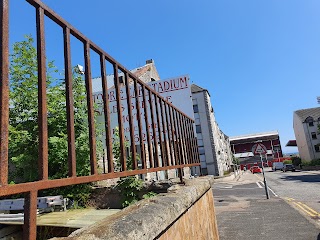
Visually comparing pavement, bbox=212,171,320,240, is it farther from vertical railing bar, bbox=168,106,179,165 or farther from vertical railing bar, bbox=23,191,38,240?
vertical railing bar, bbox=23,191,38,240

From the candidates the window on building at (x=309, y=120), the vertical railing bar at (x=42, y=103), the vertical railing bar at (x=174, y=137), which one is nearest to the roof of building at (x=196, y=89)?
the window on building at (x=309, y=120)

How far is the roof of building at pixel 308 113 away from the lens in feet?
163

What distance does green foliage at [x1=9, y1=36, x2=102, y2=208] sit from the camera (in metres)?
7.13

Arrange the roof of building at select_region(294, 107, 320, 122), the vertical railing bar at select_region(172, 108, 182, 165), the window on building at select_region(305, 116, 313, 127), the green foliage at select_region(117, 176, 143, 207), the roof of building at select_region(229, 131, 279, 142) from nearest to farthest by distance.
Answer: the vertical railing bar at select_region(172, 108, 182, 165)
the green foliage at select_region(117, 176, 143, 207)
the window on building at select_region(305, 116, 313, 127)
the roof of building at select_region(294, 107, 320, 122)
the roof of building at select_region(229, 131, 279, 142)

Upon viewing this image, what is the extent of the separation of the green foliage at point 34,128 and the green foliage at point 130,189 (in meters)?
1.06

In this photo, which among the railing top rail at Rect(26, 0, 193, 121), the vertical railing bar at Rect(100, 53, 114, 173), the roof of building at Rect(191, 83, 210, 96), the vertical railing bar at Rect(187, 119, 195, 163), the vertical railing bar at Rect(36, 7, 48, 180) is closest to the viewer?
the vertical railing bar at Rect(36, 7, 48, 180)

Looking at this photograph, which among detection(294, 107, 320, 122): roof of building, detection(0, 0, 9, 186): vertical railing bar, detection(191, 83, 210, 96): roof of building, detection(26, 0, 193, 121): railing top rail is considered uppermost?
detection(191, 83, 210, 96): roof of building

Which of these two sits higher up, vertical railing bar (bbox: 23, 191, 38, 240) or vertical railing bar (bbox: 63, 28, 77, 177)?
vertical railing bar (bbox: 63, 28, 77, 177)

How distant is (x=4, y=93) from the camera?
2.89 ft

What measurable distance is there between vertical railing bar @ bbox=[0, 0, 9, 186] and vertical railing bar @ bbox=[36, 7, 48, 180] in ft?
0.54

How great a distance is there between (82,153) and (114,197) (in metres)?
1.58

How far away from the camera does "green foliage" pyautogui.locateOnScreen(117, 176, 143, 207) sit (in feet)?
19.0

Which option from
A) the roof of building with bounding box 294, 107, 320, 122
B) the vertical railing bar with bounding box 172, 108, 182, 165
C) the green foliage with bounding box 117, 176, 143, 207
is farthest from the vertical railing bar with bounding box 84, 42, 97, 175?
the roof of building with bounding box 294, 107, 320, 122

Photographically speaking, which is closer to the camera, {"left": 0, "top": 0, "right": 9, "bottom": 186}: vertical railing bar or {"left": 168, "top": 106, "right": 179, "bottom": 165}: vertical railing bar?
{"left": 0, "top": 0, "right": 9, "bottom": 186}: vertical railing bar
